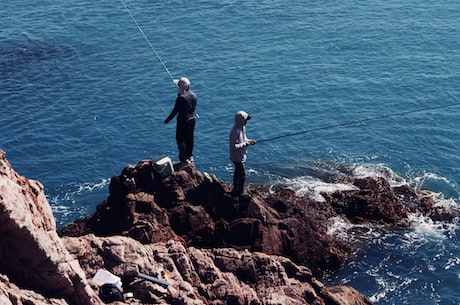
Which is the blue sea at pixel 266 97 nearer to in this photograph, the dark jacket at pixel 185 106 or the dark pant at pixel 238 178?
the dark pant at pixel 238 178

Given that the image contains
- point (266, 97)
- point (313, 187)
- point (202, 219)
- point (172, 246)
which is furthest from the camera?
point (266, 97)

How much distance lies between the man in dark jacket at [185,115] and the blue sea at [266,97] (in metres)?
8.30

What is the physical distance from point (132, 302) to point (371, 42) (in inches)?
1601

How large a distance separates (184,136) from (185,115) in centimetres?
108

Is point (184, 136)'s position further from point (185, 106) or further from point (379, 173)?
point (379, 173)

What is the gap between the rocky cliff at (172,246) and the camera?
17422 millimetres

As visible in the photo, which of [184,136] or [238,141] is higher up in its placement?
[238,141]

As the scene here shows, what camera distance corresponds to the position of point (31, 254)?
17328 mm

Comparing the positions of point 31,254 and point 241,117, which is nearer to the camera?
point 31,254

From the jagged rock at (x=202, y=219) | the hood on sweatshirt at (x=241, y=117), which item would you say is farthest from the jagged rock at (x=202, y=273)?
the hood on sweatshirt at (x=241, y=117)

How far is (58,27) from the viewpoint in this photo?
61.8 metres

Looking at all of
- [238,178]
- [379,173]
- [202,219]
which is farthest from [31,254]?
[379,173]

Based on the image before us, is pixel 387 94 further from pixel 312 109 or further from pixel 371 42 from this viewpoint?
pixel 371 42

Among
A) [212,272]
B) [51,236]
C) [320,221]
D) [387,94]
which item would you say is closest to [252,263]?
[212,272]
